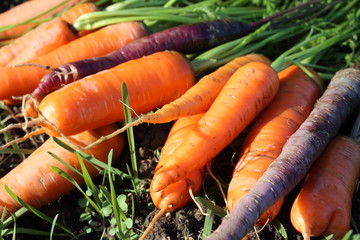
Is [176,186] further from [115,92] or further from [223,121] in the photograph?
[115,92]

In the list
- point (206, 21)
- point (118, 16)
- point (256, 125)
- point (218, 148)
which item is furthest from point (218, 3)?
point (218, 148)

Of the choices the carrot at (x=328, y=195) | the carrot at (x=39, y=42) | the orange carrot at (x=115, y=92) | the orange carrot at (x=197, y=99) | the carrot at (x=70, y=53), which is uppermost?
the carrot at (x=39, y=42)

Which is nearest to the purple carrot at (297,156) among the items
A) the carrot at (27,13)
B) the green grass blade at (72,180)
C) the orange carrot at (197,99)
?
the orange carrot at (197,99)

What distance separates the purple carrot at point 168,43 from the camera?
7.07ft

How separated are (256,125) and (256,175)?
0.35m

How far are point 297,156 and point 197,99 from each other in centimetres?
55

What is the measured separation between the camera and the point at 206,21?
2627 mm

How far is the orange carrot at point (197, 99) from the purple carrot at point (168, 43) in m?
0.26

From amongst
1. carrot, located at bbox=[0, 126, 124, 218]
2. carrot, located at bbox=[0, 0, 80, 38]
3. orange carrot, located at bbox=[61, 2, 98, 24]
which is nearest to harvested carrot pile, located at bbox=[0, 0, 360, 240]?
carrot, located at bbox=[0, 126, 124, 218]

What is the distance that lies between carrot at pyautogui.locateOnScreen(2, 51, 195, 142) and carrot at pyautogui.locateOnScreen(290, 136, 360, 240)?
30.7 inches

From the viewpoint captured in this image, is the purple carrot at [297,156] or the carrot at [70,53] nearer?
the purple carrot at [297,156]

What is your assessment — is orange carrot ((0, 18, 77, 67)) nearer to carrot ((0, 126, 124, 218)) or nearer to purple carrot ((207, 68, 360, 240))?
carrot ((0, 126, 124, 218))

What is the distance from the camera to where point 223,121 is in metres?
1.96

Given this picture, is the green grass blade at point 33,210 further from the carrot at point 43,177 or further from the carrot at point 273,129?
the carrot at point 273,129
